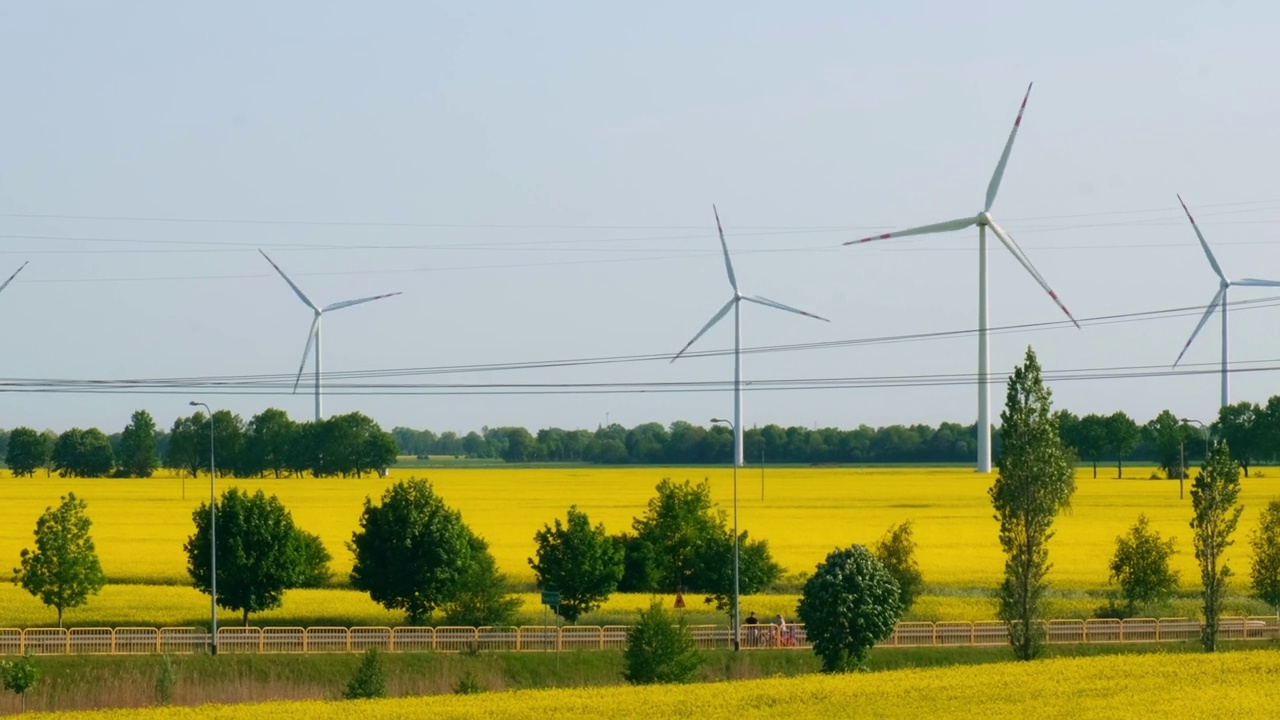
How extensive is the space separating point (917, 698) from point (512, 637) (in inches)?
1144

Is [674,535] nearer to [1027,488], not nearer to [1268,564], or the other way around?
[1027,488]

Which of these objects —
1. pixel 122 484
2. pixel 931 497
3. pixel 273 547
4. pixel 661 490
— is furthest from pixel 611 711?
pixel 122 484

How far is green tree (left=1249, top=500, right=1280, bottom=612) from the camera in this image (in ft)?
266

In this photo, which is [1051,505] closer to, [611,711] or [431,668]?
[431,668]

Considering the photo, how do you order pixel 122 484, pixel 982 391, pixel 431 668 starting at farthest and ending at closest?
1. pixel 122 484
2. pixel 982 391
3. pixel 431 668

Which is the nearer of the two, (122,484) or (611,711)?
(611,711)

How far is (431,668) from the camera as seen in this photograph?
65062mm

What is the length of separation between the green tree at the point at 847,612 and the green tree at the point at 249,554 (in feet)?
85.6

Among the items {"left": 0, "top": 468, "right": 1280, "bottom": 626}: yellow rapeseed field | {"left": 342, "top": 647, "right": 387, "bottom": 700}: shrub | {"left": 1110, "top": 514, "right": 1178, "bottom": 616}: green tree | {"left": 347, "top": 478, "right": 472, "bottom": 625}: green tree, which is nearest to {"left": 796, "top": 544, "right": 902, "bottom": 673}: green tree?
{"left": 0, "top": 468, "right": 1280, "bottom": 626}: yellow rapeseed field

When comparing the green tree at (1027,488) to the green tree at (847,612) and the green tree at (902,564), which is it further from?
the green tree at (902,564)

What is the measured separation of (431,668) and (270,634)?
7.25 m

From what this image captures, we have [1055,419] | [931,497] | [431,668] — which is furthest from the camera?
[931,497]

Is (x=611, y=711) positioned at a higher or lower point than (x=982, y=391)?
lower

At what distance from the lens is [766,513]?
131m
